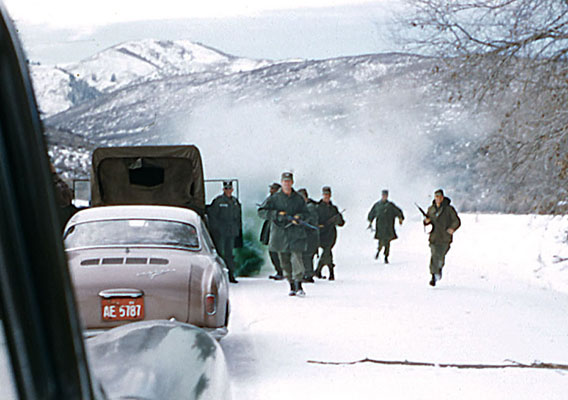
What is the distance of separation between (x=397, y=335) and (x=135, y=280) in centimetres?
263

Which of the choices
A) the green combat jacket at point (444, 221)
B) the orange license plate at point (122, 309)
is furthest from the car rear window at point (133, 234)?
the green combat jacket at point (444, 221)

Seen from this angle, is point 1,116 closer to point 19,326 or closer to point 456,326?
point 19,326

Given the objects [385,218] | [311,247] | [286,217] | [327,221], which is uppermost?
[286,217]

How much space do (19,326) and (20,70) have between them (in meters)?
0.20

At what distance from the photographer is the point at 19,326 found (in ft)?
1.94

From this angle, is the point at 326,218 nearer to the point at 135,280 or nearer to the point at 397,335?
the point at 397,335

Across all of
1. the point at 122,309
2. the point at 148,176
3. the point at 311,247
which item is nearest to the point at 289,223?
the point at 311,247

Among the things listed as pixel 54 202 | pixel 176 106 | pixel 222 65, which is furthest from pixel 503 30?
pixel 222 65

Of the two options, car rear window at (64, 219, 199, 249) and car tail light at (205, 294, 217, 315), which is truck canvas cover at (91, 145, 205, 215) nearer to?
car rear window at (64, 219, 199, 249)

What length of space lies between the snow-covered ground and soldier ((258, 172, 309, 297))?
0.38 m

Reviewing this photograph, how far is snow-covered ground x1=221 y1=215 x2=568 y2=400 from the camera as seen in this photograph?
4.89m

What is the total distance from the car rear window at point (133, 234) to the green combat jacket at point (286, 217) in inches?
149

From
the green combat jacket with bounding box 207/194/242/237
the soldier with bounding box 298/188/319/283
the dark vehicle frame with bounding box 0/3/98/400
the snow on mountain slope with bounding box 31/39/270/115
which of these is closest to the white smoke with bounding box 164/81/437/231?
the snow on mountain slope with bounding box 31/39/270/115

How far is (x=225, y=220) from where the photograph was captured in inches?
469
